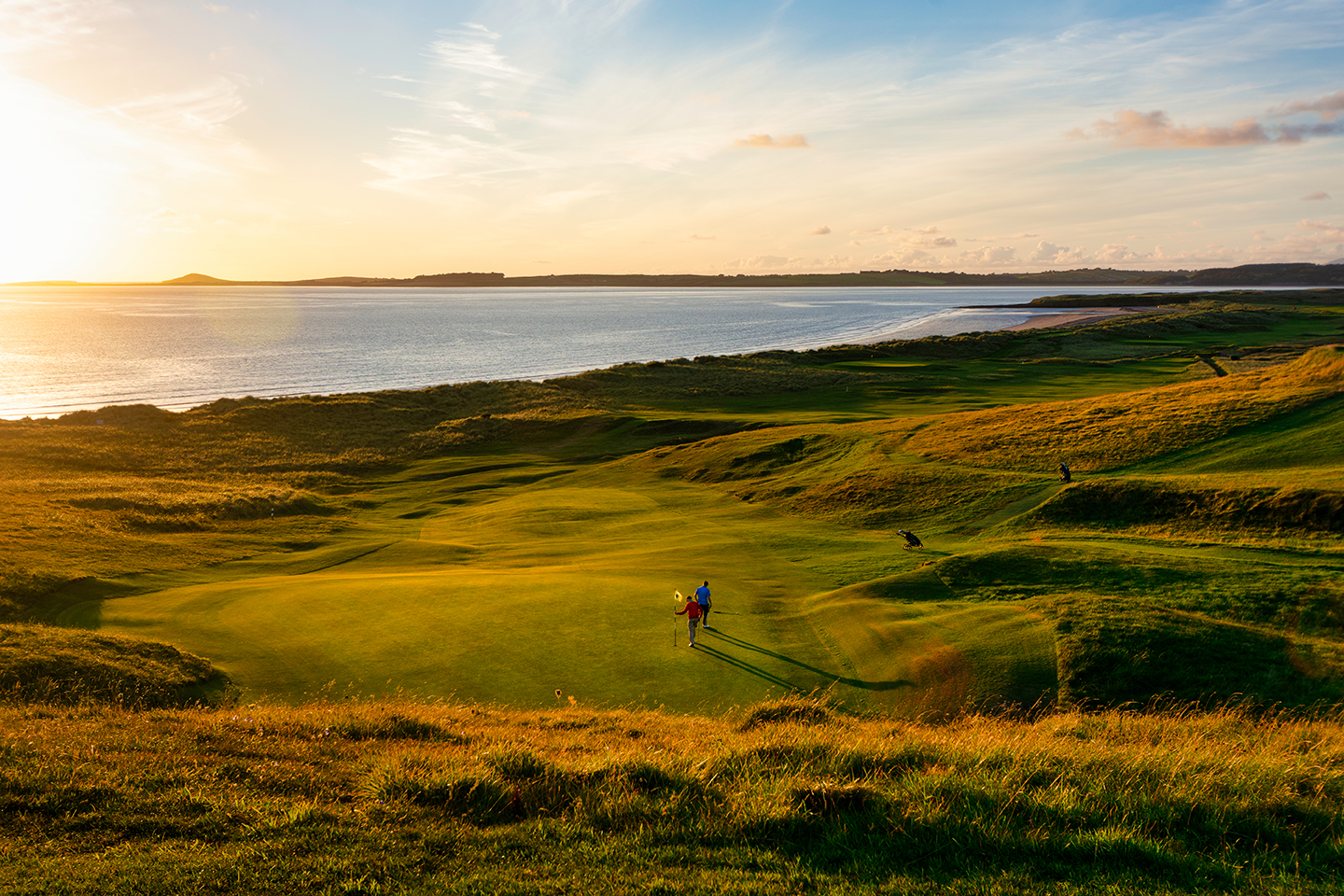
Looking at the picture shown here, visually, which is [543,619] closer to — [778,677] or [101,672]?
[778,677]

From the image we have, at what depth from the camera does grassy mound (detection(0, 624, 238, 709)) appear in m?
14.0

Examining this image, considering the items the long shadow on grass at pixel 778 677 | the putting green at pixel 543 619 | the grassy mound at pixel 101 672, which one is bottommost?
the long shadow on grass at pixel 778 677

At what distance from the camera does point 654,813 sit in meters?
8.58

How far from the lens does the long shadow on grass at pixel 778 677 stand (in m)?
17.0

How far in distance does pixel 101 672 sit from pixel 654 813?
517 inches

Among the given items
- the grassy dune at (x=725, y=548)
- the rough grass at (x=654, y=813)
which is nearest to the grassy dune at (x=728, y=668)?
the rough grass at (x=654, y=813)

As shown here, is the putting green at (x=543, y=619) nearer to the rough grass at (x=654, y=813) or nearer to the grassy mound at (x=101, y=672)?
the grassy mound at (x=101, y=672)

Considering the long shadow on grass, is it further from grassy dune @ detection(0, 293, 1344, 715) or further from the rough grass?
the rough grass

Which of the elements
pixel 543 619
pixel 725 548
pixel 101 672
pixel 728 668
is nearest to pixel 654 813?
pixel 728 668

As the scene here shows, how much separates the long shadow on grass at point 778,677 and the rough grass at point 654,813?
5574mm

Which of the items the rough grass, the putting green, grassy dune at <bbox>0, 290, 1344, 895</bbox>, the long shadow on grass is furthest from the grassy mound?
the long shadow on grass

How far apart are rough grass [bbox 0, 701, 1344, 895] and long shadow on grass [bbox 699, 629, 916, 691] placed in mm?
5574

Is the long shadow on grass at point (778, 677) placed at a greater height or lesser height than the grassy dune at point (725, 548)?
lesser

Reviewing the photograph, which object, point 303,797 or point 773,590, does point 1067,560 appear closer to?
point 773,590
